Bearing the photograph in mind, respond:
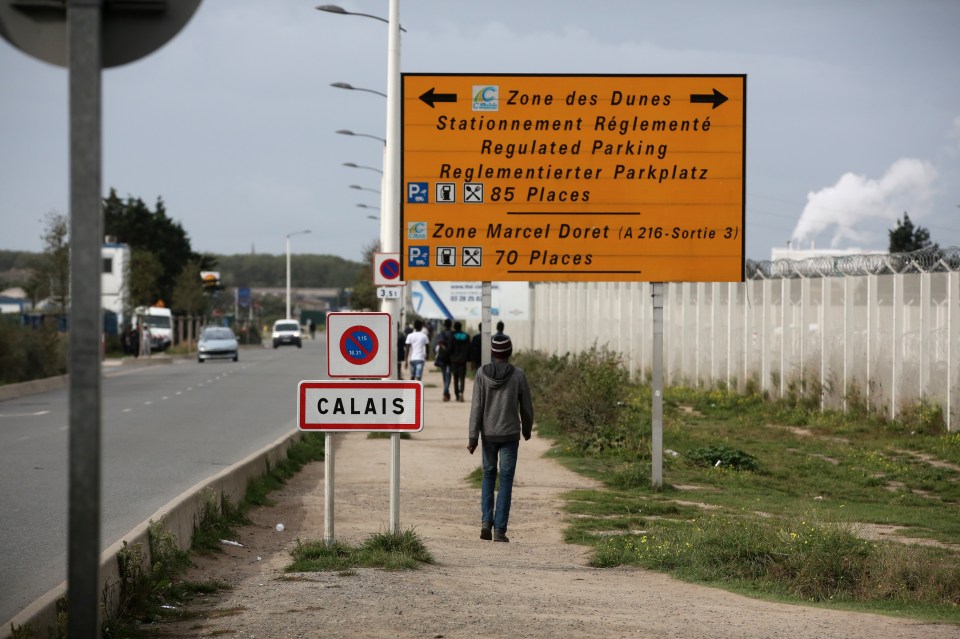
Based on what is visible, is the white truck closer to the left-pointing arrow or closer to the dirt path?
the left-pointing arrow

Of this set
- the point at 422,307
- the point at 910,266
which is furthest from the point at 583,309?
the point at 910,266

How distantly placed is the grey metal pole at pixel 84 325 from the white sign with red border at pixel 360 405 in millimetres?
5887

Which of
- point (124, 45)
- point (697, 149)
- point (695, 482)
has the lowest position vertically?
point (695, 482)

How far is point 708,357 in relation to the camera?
32.7 m

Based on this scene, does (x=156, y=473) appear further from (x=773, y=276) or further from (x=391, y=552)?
(x=773, y=276)

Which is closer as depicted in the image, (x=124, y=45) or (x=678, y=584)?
(x=124, y=45)

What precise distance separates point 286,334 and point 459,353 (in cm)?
5878

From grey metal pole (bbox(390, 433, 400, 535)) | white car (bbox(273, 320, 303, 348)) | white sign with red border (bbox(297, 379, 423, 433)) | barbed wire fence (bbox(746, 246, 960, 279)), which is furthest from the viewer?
white car (bbox(273, 320, 303, 348))

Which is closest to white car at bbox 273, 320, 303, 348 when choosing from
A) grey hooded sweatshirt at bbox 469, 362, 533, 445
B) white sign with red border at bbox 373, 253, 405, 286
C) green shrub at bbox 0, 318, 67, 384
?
green shrub at bbox 0, 318, 67, 384

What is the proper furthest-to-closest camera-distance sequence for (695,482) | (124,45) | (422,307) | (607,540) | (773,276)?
(422,307), (773,276), (695,482), (607,540), (124,45)

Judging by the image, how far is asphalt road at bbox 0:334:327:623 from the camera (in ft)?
33.9

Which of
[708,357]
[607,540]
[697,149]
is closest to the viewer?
[607,540]

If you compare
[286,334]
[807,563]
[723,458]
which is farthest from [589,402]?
[286,334]

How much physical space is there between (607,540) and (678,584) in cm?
187
